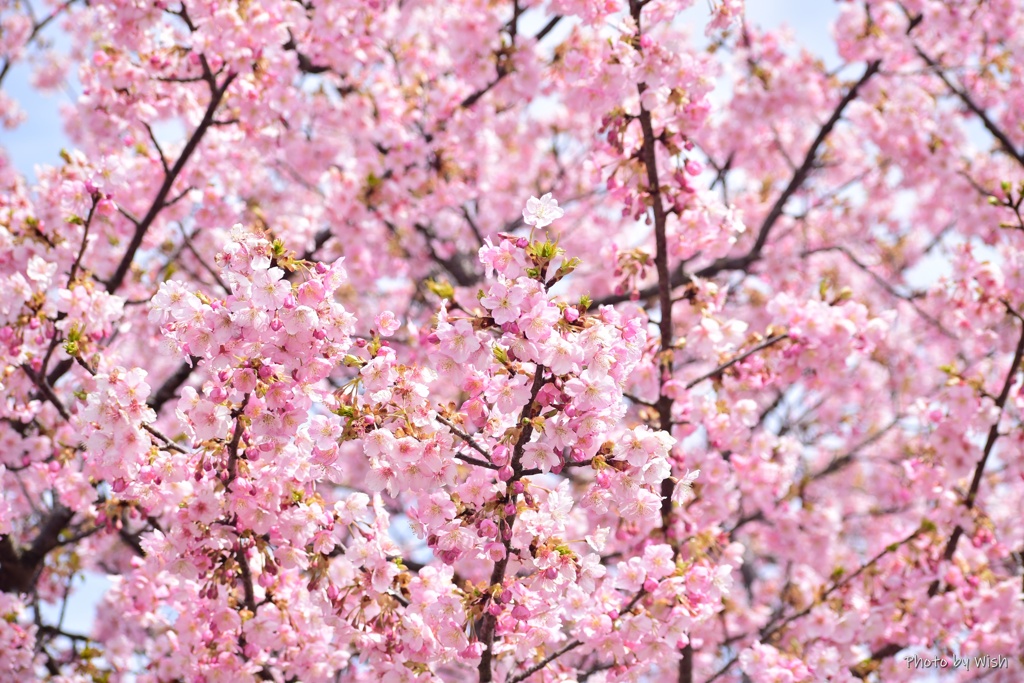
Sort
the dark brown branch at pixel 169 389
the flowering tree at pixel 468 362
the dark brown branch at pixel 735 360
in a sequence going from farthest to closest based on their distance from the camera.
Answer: the dark brown branch at pixel 169 389
the dark brown branch at pixel 735 360
the flowering tree at pixel 468 362

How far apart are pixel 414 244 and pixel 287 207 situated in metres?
1.49

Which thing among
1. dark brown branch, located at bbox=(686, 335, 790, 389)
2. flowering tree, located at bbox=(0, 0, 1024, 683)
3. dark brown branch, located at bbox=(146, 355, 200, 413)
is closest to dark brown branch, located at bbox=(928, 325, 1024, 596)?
flowering tree, located at bbox=(0, 0, 1024, 683)

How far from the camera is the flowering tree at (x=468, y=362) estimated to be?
294 cm

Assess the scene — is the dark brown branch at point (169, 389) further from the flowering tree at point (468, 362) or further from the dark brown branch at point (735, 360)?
the dark brown branch at point (735, 360)

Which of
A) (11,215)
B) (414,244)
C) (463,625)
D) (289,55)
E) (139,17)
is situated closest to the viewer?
(463,625)

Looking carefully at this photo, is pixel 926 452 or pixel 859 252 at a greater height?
pixel 859 252

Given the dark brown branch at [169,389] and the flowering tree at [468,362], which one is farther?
the dark brown branch at [169,389]

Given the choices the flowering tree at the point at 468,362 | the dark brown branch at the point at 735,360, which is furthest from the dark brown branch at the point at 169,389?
the dark brown branch at the point at 735,360

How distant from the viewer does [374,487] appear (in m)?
2.98

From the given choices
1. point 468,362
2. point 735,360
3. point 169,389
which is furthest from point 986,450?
point 169,389

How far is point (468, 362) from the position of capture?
9.58ft

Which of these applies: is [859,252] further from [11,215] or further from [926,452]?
[11,215]

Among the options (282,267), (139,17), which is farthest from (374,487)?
(139,17)

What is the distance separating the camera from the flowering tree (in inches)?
116
